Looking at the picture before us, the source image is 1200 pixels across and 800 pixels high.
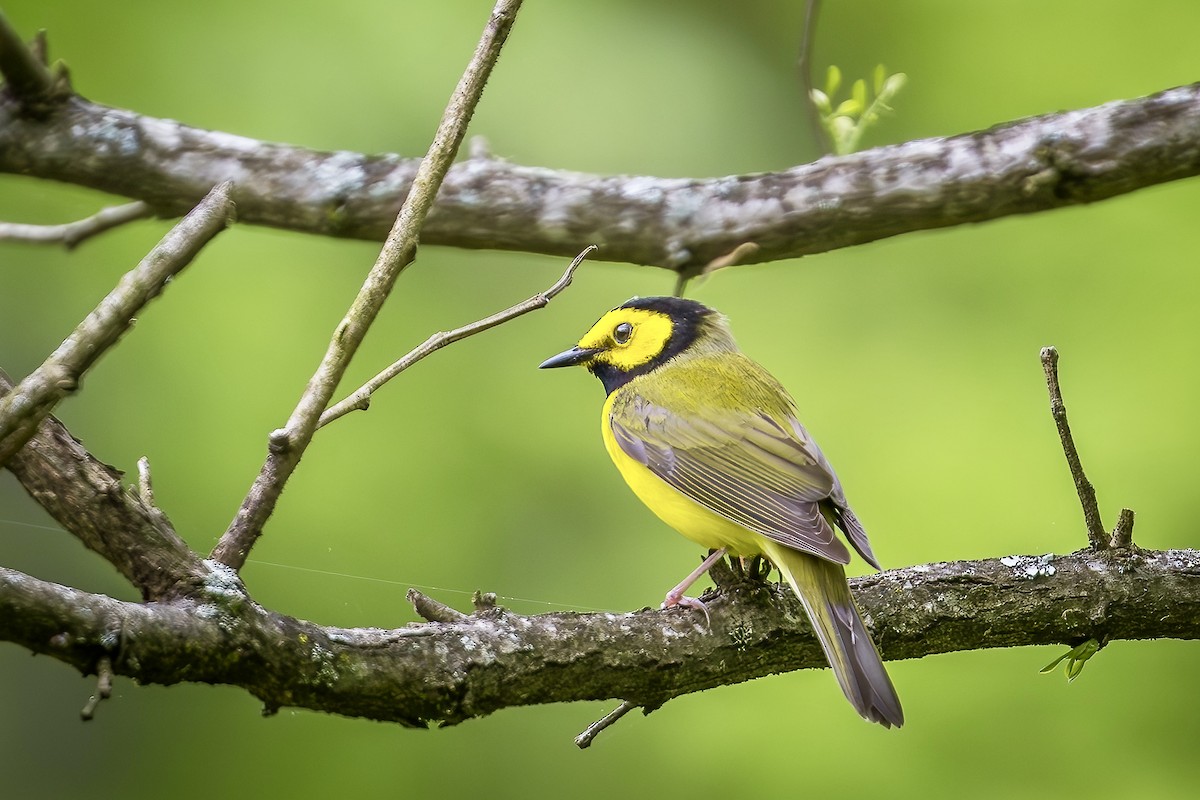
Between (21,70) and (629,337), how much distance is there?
2038 mm

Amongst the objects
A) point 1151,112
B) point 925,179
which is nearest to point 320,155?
point 925,179

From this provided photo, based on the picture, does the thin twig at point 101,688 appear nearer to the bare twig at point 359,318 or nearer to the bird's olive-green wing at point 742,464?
the bare twig at point 359,318

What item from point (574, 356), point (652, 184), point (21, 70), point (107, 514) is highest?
point (21, 70)

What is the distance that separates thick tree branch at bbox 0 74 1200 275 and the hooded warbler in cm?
35

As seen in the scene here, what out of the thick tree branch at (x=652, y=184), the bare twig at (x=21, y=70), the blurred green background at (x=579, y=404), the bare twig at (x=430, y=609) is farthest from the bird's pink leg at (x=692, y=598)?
the bare twig at (x=21, y=70)

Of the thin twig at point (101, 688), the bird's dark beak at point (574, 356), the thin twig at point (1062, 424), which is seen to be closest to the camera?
the thin twig at point (101, 688)

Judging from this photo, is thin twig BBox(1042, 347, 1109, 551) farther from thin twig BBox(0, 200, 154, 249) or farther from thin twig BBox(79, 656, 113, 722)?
thin twig BBox(0, 200, 154, 249)

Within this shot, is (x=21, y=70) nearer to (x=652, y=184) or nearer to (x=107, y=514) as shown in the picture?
(x=652, y=184)

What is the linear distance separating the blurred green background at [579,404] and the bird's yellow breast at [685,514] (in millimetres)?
1645

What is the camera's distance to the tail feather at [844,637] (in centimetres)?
253

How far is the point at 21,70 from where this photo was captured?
3.63m

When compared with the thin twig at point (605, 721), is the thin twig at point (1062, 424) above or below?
above

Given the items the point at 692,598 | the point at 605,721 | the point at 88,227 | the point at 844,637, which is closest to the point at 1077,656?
the point at 844,637

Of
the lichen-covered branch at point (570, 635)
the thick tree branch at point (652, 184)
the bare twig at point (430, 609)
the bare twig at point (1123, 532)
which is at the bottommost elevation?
the lichen-covered branch at point (570, 635)
